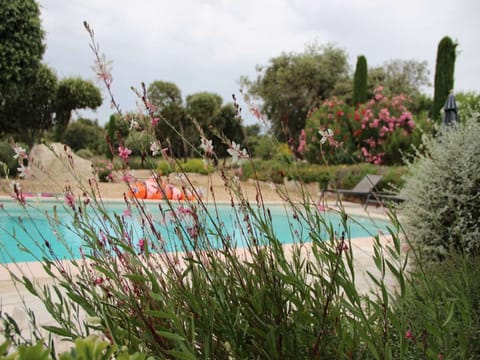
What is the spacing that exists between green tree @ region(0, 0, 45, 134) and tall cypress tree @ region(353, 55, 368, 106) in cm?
1071

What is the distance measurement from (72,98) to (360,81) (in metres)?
12.4

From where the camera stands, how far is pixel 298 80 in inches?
851

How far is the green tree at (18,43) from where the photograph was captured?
994cm

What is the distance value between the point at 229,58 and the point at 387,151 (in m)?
7.96

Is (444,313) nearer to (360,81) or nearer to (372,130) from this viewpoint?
(372,130)

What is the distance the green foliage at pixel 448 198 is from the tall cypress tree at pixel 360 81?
1263 centimetres

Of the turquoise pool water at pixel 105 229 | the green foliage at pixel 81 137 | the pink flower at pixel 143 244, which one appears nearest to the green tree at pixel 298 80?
the green foliage at pixel 81 137

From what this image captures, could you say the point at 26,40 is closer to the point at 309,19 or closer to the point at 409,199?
the point at 309,19

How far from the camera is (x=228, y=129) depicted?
26984mm

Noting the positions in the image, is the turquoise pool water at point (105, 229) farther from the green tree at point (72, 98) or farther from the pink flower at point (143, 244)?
the green tree at point (72, 98)

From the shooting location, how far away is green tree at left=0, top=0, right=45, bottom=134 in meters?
9.94

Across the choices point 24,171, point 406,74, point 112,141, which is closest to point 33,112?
point 112,141

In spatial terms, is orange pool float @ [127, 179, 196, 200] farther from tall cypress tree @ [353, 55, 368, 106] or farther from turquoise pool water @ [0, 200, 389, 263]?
tall cypress tree @ [353, 55, 368, 106]

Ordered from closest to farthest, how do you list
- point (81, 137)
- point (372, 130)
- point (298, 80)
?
point (372, 130) → point (298, 80) → point (81, 137)
